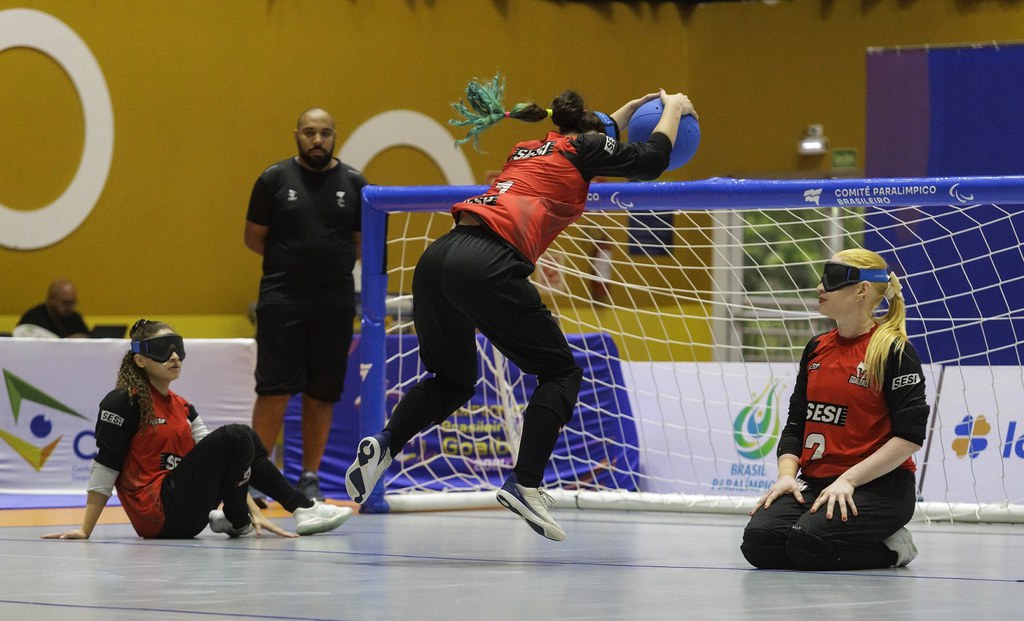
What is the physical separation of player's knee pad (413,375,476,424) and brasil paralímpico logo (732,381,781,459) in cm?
327

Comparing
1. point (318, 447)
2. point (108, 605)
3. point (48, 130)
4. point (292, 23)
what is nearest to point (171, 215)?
point (48, 130)

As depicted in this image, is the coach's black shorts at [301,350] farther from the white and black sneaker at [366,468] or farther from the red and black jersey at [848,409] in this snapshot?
the red and black jersey at [848,409]

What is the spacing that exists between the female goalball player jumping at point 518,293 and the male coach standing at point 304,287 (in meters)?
2.61

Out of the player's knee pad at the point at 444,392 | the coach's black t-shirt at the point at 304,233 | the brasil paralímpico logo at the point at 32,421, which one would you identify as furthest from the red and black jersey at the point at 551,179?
the brasil paralímpico logo at the point at 32,421

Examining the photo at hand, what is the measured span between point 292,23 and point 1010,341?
7774 millimetres

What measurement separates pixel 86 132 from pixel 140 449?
7.18 meters

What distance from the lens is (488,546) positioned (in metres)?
5.61

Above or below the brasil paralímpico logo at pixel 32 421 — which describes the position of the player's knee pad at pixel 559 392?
above

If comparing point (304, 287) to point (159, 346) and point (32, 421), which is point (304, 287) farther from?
point (32, 421)

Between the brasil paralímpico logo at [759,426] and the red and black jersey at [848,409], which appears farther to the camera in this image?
the brasil paralímpico logo at [759,426]

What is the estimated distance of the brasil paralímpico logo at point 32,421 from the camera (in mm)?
8875

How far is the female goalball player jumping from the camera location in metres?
4.93

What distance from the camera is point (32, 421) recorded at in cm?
892

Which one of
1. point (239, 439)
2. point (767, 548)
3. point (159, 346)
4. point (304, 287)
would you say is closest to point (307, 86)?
point (304, 287)
